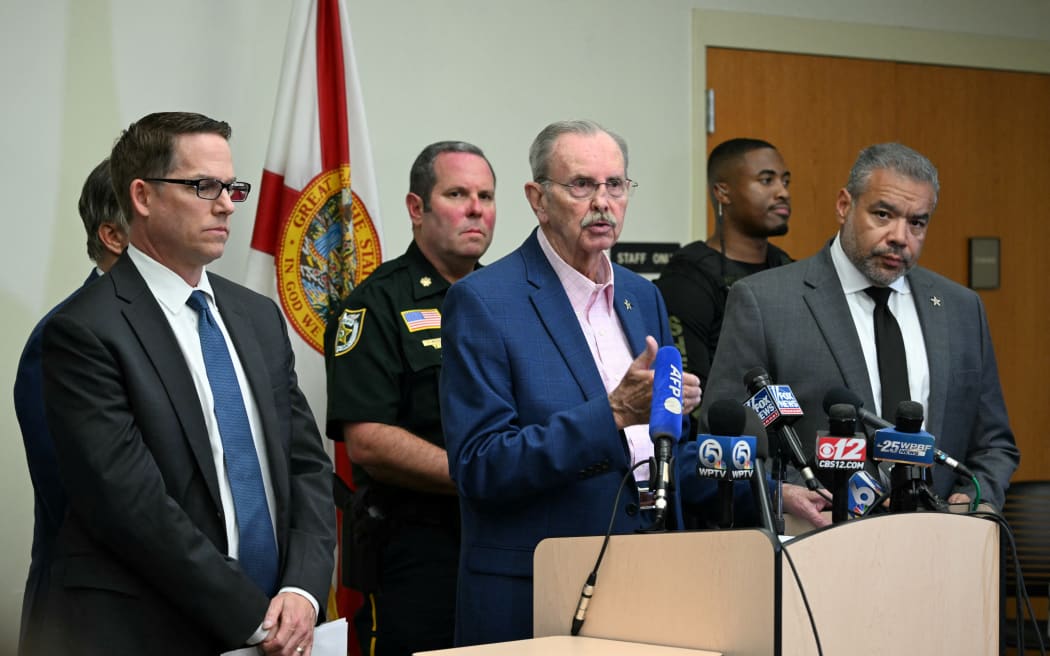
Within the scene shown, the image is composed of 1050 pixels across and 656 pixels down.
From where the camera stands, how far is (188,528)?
219 centimetres

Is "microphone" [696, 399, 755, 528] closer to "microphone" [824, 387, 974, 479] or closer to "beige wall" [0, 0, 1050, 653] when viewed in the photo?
"microphone" [824, 387, 974, 479]

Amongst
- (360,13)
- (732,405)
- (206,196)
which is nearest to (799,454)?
(732,405)

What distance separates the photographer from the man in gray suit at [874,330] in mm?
2986

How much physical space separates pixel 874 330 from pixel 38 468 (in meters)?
1.97

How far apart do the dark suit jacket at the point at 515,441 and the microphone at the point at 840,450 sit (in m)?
0.40

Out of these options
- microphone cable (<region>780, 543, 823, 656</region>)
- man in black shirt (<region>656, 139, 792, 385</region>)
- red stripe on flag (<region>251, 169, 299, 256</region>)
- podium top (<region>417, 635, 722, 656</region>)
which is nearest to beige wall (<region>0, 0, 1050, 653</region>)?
red stripe on flag (<region>251, 169, 299, 256</region>)

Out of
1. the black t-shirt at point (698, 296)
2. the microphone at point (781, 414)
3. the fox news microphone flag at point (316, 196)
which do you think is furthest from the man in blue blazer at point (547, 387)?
the fox news microphone flag at point (316, 196)

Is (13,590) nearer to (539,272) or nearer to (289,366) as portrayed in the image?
(289,366)

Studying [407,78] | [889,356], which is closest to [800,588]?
[889,356]

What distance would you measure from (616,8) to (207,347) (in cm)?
296

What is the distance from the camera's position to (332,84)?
4.01m

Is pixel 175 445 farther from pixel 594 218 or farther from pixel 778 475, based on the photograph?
pixel 778 475

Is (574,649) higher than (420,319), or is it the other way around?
(420,319)

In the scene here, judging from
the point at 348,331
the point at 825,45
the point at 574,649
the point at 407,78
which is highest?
the point at 825,45
